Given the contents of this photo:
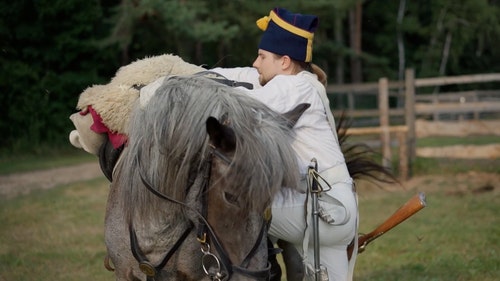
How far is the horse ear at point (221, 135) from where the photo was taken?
10.3 ft

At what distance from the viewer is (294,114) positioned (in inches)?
134

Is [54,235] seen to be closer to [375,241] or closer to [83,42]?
[375,241]

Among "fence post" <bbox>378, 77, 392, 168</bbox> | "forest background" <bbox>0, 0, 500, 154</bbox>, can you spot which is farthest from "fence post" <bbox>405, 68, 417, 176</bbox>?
"forest background" <bbox>0, 0, 500, 154</bbox>

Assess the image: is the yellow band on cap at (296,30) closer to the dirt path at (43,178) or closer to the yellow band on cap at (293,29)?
the yellow band on cap at (293,29)

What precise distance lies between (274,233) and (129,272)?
719mm

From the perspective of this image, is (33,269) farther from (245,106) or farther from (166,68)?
(245,106)

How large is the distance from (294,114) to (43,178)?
13.0 meters

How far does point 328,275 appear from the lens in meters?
3.83

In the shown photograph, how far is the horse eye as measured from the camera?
312cm

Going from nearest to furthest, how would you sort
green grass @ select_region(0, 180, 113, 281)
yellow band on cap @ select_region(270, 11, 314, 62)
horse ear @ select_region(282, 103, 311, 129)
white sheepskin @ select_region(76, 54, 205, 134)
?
1. horse ear @ select_region(282, 103, 311, 129)
2. yellow band on cap @ select_region(270, 11, 314, 62)
3. white sheepskin @ select_region(76, 54, 205, 134)
4. green grass @ select_region(0, 180, 113, 281)

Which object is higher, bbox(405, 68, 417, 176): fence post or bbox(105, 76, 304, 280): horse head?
bbox(105, 76, 304, 280): horse head

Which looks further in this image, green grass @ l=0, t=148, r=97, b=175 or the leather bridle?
green grass @ l=0, t=148, r=97, b=175

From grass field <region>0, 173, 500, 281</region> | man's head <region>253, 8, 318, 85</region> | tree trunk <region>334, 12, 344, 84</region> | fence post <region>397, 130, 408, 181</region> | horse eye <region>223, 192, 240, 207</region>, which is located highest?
man's head <region>253, 8, 318, 85</region>

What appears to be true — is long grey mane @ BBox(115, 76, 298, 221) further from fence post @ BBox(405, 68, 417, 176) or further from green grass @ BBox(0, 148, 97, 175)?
green grass @ BBox(0, 148, 97, 175)
